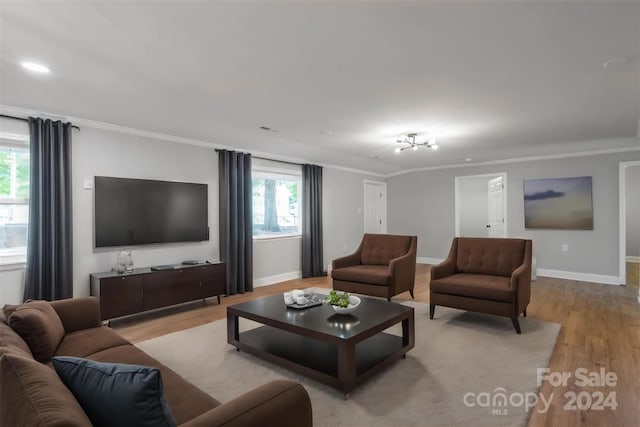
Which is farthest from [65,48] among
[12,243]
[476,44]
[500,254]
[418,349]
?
[500,254]

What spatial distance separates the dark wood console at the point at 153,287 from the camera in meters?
3.67

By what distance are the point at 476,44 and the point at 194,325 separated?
3.65m

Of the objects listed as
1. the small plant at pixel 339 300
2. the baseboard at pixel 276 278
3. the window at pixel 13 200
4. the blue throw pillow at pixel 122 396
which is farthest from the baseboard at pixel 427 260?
the blue throw pillow at pixel 122 396

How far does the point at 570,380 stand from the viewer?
8.09 ft

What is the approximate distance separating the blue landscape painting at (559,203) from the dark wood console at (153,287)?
5.66m

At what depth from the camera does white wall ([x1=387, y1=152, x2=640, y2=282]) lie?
5.79 meters

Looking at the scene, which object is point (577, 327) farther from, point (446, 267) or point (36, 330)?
point (36, 330)

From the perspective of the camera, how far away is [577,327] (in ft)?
11.7

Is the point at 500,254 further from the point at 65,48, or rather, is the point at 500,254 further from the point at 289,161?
the point at 65,48

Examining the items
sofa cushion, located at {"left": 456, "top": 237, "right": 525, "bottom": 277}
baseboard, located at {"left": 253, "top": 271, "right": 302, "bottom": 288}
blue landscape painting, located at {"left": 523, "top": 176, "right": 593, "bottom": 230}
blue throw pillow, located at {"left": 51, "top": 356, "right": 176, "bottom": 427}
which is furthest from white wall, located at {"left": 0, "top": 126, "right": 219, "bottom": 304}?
blue landscape painting, located at {"left": 523, "top": 176, "right": 593, "bottom": 230}

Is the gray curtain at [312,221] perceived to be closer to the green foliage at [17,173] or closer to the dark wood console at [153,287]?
the dark wood console at [153,287]

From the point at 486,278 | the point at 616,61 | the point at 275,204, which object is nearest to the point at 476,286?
the point at 486,278

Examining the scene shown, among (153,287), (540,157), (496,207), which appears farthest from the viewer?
(496,207)

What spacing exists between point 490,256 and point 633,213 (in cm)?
675
